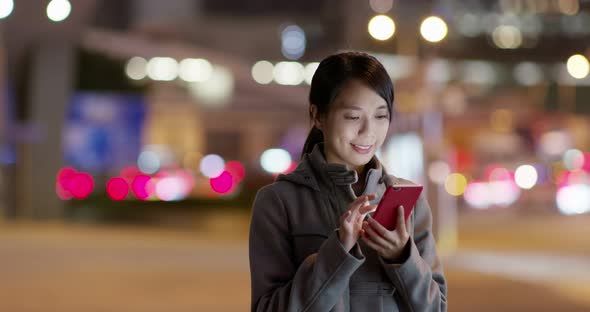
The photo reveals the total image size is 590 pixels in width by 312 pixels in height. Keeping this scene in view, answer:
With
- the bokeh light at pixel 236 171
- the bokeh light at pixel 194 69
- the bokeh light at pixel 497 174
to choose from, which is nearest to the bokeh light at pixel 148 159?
the bokeh light at pixel 194 69

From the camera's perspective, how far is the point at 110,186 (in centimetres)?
2894

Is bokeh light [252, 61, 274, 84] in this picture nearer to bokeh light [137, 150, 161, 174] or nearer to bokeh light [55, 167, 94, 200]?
bokeh light [137, 150, 161, 174]

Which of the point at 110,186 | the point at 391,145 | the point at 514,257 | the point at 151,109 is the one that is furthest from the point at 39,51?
the point at 151,109

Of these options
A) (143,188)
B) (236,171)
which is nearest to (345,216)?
(143,188)

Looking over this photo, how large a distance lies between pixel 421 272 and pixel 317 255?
0.90ft

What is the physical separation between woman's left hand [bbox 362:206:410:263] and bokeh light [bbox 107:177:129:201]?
26.0 metres

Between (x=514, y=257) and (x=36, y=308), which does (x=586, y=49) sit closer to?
(x=514, y=257)

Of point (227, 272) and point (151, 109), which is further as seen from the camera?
point (151, 109)

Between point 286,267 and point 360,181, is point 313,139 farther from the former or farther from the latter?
point 286,267

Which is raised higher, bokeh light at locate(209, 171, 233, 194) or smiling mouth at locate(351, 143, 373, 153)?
smiling mouth at locate(351, 143, 373, 153)

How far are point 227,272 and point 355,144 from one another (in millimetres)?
11955

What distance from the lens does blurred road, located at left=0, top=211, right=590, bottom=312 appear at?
11641 mm

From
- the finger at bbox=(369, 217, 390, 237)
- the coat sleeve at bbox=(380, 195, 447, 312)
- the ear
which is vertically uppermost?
the ear

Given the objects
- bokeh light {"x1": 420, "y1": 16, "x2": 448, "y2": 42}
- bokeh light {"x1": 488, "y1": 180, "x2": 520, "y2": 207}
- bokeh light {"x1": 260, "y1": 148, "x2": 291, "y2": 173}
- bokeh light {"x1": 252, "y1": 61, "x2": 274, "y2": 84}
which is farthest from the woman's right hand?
bokeh light {"x1": 252, "y1": 61, "x2": 274, "y2": 84}
